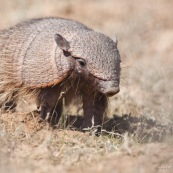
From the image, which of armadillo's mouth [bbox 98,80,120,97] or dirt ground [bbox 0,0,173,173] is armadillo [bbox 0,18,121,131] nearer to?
armadillo's mouth [bbox 98,80,120,97]

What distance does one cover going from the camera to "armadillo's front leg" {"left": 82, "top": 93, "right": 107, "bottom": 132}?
7781 millimetres

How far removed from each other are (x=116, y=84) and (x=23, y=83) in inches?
54.6

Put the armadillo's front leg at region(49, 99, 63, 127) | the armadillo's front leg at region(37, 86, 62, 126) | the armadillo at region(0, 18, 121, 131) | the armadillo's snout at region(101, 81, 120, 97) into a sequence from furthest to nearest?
the armadillo's front leg at region(49, 99, 63, 127)
the armadillo's front leg at region(37, 86, 62, 126)
the armadillo at region(0, 18, 121, 131)
the armadillo's snout at region(101, 81, 120, 97)

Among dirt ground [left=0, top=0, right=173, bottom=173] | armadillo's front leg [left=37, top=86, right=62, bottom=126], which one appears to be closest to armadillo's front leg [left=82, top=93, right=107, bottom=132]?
dirt ground [left=0, top=0, right=173, bottom=173]

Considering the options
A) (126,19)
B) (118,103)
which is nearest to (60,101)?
(118,103)

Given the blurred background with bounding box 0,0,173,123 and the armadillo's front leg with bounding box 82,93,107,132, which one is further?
the blurred background with bounding box 0,0,173,123

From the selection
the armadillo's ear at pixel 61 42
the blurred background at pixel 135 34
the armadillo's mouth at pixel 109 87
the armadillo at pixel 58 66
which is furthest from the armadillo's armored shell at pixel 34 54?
the blurred background at pixel 135 34

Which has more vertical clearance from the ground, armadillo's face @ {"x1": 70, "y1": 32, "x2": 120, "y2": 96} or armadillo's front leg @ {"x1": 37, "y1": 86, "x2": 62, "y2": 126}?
armadillo's face @ {"x1": 70, "y1": 32, "x2": 120, "y2": 96}

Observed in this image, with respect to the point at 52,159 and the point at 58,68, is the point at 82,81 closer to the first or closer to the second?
the point at 58,68

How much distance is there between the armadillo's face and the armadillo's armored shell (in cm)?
18

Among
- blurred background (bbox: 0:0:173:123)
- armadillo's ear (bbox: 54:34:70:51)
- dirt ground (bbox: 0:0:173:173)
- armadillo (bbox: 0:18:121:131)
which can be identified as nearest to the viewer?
dirt ground (bbox: 0:0:173:173)

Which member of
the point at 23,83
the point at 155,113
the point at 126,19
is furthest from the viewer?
the point at 126,19

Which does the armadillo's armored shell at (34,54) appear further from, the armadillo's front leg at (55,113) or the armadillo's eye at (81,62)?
the armadillo's front leg at (55,113)

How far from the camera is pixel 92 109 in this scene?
25.7 ft
